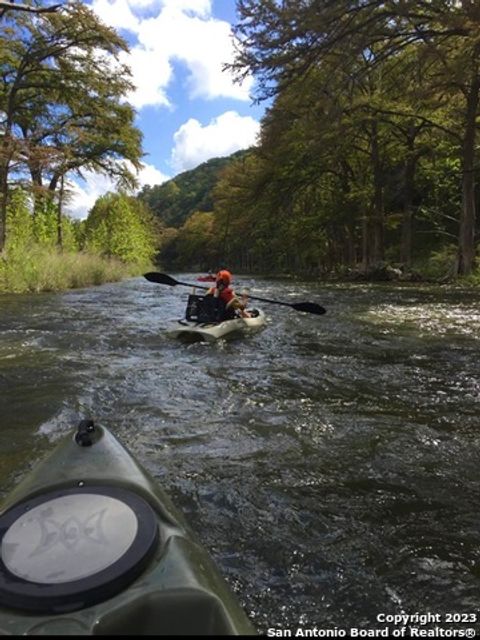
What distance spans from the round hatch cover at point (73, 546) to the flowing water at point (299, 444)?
2.49 feet

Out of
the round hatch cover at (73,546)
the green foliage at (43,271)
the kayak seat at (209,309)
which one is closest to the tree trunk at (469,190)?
the kayak seat at (209,309)

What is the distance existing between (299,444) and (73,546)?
2443 millimetres

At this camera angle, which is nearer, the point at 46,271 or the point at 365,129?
the point at 46,271

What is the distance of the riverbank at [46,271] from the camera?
1434 centimetres

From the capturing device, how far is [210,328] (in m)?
7.85

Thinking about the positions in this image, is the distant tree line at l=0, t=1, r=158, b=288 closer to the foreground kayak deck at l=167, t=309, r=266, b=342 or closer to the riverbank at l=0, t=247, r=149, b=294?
the riverbank at l=0, t=247, r=149, b=294

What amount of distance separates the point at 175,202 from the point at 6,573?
11296cm

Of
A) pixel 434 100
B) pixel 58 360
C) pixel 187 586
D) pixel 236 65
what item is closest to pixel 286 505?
pixel 187 586

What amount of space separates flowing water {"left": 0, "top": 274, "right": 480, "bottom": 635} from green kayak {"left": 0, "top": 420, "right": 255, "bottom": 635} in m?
0.67

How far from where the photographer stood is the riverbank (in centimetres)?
1434

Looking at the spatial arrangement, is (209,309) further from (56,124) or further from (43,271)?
(56,124)

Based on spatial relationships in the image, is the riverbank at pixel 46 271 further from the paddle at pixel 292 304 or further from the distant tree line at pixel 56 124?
the paddle at pixel 292 304

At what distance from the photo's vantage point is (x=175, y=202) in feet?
363

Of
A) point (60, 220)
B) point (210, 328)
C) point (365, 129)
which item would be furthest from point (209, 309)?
point (365, 129)
